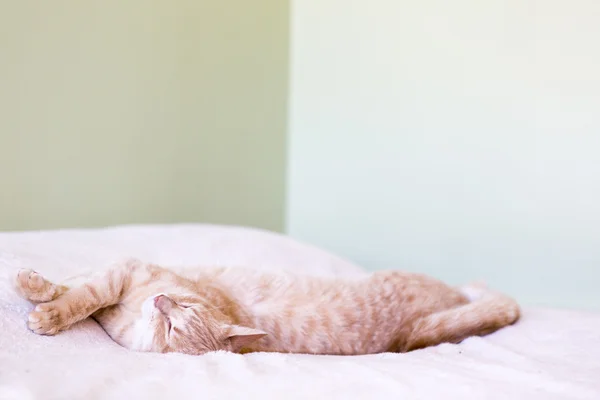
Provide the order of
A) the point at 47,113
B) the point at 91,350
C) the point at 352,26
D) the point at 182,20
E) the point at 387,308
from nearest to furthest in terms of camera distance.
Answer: the point at 91,350 → the point at 387,308 → the point at 47,113 → the point at 182,20 → the point at 352,26

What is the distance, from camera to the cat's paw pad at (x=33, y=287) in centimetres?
139

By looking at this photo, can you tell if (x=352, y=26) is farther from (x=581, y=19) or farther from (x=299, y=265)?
(x=299, y=265)

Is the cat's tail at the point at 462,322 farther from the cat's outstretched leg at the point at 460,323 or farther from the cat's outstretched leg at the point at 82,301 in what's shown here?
the cat's outstretched leg at the point at 82,301

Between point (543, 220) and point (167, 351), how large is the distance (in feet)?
6.51

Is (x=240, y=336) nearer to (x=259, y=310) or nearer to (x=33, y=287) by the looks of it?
(x=259, y=310)

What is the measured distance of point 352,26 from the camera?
3.59 m

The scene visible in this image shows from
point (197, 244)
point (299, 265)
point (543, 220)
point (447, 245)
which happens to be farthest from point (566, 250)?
point (197, 244)

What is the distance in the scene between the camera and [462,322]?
1756mm

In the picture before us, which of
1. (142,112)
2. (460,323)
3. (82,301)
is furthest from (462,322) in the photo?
(142,112)

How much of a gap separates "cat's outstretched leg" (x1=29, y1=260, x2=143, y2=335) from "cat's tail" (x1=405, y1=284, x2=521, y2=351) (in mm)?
739

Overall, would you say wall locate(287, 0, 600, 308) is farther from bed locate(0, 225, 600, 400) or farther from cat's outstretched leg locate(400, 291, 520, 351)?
cat's outstretched leg locate(400, 291, 520, 351)

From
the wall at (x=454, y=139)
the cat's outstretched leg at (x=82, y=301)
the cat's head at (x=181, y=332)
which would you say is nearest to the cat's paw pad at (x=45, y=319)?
the cat's outstretched leg at (x=82, y=301)

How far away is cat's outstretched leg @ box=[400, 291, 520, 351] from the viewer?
1.75 m

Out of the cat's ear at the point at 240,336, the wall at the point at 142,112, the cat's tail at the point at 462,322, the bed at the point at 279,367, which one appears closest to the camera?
the bed at the point at 279,367
